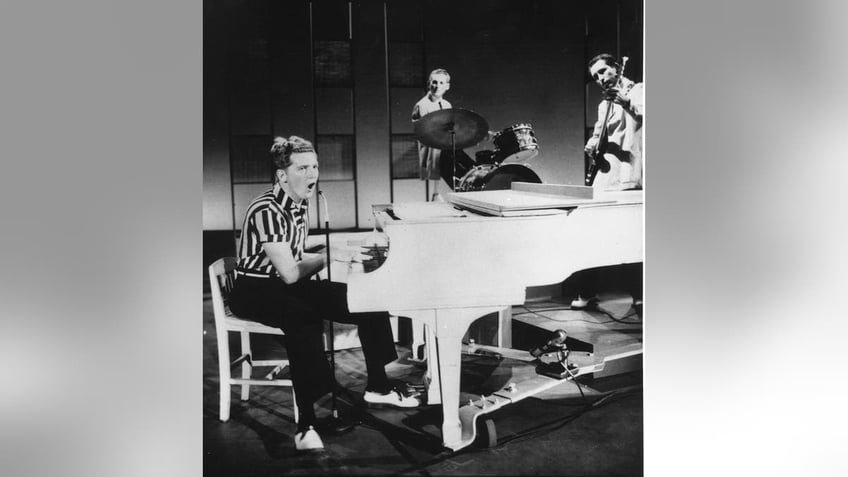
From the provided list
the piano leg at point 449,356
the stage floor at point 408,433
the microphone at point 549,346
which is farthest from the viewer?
the microphone at point 549,346

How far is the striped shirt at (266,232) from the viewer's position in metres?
2.65

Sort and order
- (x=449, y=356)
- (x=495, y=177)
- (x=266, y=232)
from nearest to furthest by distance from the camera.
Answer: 1. (x=449, y=356)
2. (x=266, y=232)
3. (x=495, y=177)

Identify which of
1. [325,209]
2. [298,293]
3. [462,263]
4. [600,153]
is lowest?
[298,293]

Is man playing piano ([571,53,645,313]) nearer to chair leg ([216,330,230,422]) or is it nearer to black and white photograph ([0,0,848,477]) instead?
black and white photograph ([0,0,848,477])

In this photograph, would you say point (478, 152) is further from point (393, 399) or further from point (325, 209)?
point (393, 399)

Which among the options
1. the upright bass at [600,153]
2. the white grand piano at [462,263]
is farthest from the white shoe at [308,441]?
the upright bass at [600,153]

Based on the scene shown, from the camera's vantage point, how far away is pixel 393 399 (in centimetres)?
270

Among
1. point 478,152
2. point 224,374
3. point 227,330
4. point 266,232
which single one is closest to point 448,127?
point 478,152

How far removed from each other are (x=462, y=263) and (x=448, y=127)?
0.58 m

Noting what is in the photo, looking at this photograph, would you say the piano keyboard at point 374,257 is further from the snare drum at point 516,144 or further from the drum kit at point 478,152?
the snare drum at point 516,144

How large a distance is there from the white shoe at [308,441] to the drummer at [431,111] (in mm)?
1110

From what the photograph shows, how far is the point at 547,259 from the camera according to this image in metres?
2.62
